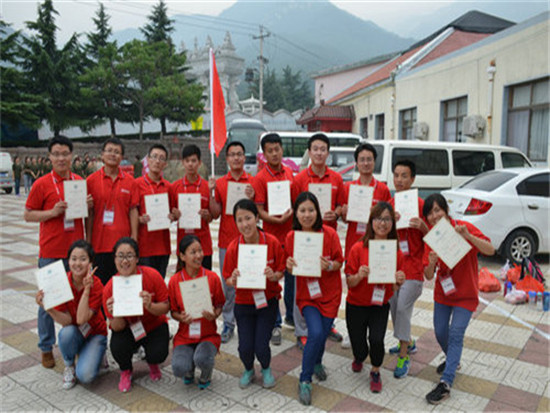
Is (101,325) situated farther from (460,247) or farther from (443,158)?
(443,158)

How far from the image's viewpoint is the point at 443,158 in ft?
28.0

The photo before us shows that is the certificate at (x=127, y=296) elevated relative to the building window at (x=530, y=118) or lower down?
lower down

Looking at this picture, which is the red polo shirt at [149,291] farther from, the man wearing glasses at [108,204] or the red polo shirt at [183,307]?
the man wearing glasses at [108,204]

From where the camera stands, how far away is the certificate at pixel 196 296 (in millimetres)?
3107

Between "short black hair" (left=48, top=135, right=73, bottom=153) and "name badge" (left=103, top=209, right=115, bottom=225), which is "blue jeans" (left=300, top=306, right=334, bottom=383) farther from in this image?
"short black hair" (left=48, top=135, right=73, bottom=153)

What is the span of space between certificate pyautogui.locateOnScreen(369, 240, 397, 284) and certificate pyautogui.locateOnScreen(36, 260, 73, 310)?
2.26 metres

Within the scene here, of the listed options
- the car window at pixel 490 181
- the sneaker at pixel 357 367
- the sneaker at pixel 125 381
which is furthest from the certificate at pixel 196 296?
the car window at pixel 490 181

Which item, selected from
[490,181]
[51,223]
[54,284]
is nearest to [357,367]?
[54,284]

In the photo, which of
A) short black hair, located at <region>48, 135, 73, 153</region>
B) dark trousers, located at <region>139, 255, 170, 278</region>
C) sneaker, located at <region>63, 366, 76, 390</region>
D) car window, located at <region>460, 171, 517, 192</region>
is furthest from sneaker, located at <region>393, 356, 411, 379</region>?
car window, located at <region>460, 171, 517, 192</region>

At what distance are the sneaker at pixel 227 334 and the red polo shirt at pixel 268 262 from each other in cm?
101

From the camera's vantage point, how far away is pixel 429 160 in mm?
8492

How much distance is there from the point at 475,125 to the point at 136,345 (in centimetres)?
1150

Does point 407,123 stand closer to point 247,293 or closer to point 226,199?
point 226,199

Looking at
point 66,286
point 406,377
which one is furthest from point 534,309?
point 66,286
